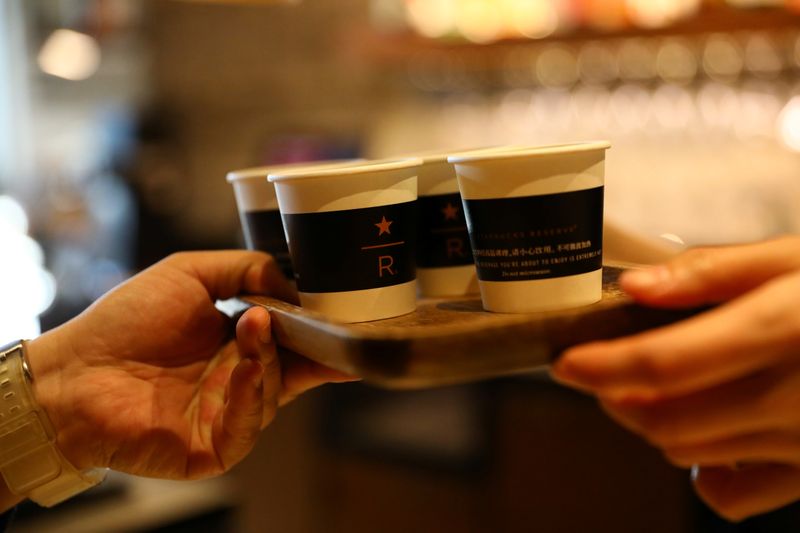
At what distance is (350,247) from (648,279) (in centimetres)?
30

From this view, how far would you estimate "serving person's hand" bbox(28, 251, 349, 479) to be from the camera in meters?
1.16

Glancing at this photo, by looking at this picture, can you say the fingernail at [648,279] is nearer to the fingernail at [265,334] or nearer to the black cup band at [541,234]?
the black cup band at [541,234]

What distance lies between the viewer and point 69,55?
184 inches

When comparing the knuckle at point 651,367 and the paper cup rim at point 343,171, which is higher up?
the paper cup rim at point 343,171

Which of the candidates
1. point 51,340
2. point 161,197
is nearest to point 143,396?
point 51,340

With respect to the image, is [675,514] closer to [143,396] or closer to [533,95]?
[143,396]

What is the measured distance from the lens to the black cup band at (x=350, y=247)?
97 centimetres

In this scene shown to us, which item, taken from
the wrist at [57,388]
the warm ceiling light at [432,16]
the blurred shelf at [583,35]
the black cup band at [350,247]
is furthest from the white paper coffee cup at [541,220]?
the warm ceiling light at [432,16]

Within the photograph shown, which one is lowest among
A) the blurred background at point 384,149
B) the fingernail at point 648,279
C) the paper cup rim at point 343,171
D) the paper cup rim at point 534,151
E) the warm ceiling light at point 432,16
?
the blurred background at point 384,149

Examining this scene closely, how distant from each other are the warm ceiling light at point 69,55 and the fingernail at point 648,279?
393 centimetres

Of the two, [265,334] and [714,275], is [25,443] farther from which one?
[714,275]

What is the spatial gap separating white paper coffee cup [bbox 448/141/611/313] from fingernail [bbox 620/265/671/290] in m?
0.10

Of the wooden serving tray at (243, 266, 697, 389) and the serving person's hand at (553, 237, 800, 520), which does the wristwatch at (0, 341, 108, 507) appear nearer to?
the wooden serving tray at (243, 266, 697, 389)

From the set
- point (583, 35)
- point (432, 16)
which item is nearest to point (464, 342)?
point (583, 35)
